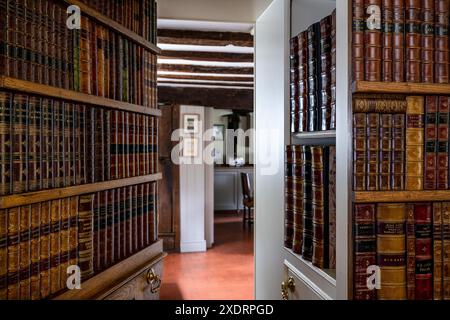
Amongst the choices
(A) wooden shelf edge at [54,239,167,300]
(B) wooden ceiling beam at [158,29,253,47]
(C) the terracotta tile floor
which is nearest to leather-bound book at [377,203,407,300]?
(A) wooden shelf edge at [54,239,167,300]

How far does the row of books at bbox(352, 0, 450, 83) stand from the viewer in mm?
1154

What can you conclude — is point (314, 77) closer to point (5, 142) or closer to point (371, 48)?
point (371, 48)

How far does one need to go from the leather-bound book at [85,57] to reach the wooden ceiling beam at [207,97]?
451 centimetres

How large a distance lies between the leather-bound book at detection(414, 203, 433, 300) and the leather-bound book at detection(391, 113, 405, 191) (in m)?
0.09

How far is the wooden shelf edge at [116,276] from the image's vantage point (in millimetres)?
1231

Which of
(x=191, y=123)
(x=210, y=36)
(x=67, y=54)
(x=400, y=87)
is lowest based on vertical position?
(x=400, y=87)

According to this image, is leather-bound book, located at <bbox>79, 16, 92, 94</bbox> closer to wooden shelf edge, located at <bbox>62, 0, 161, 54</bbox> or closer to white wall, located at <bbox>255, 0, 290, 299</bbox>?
wooden shelf edge, located at <bbox>62, 0, 161, 54</bbox>

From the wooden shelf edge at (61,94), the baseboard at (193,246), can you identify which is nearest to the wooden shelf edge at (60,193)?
the wooden shelf edge at (61,94)

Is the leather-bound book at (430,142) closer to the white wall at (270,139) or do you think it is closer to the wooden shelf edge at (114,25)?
the white wall at (270,139)

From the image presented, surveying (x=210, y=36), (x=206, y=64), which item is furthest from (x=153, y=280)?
(x=206, y=64)

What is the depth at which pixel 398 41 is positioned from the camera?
117 centimetres

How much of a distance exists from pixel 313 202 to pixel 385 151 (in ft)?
1.16

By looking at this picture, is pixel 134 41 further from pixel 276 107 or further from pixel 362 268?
pixel 362 268
